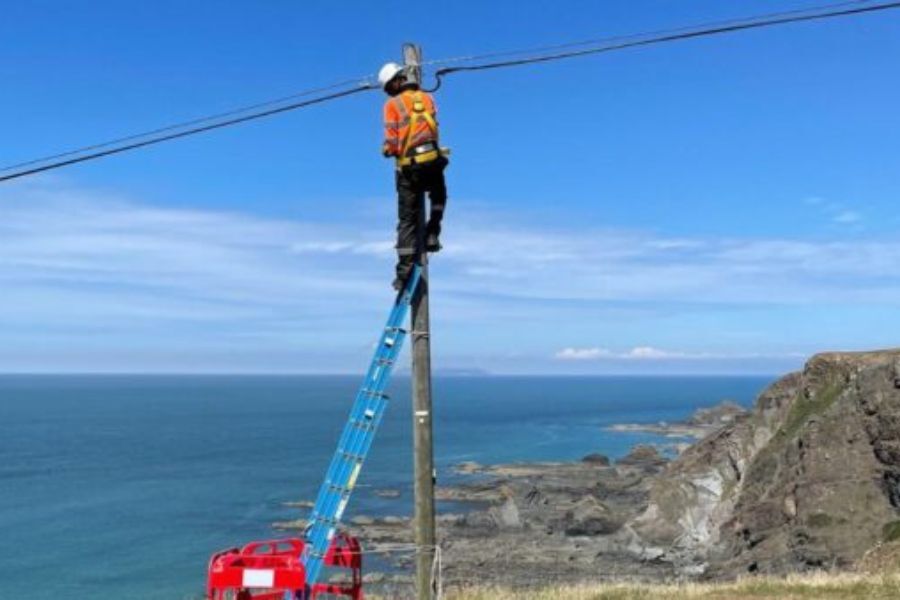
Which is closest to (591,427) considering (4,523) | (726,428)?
(726,428)

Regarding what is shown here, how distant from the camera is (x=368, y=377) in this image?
10.3 metres

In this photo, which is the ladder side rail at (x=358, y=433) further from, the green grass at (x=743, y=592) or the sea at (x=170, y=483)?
the sea at (x=170, y=483)

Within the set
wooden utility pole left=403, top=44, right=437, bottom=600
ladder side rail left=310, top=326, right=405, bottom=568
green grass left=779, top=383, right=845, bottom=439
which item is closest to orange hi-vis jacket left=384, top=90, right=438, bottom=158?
wooden utility pole left=403, top=44, right=437, bottom=600

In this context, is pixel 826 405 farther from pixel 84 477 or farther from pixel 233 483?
pixel 84 477

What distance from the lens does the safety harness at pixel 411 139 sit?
378 inches

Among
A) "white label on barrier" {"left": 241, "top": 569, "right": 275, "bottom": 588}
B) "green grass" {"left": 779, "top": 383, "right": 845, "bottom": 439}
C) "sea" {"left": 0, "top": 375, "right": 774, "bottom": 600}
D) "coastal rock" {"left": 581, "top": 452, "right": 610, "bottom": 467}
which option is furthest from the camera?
"coastal rock" {"left": 581, "top": 452, "right": 610, "bottom": 467}

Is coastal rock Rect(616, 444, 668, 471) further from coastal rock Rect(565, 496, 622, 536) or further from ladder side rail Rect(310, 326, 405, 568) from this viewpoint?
ladder side rail Rect(310, 326, 405, 568)

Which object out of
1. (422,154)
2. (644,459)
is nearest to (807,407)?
(422,154)

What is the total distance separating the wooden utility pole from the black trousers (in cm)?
8

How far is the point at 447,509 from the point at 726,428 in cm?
2193

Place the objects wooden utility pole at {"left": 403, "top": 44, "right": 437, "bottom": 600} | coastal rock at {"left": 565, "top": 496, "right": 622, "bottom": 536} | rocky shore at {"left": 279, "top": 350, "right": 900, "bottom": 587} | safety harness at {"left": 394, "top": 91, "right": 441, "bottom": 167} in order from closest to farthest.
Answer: safety harness at {"left": 394, "top": 91, "right": 441, "bottom": 167}, wooden utility pole at {"left": 403, "top": 44, "right": 437, "bottom": 600}, rocky shore at {"left": 279, "top": 350, "right": 900, "bottom": 587}, coastal rock at {"left": 565, "top": 496, "right": 622, "bottom": 536}

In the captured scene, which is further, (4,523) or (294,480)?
(294,480)

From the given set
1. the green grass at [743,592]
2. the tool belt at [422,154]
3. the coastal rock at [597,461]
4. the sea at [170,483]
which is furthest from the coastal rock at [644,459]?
the tool belt at [422,154]

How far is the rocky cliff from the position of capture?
42625 mm
